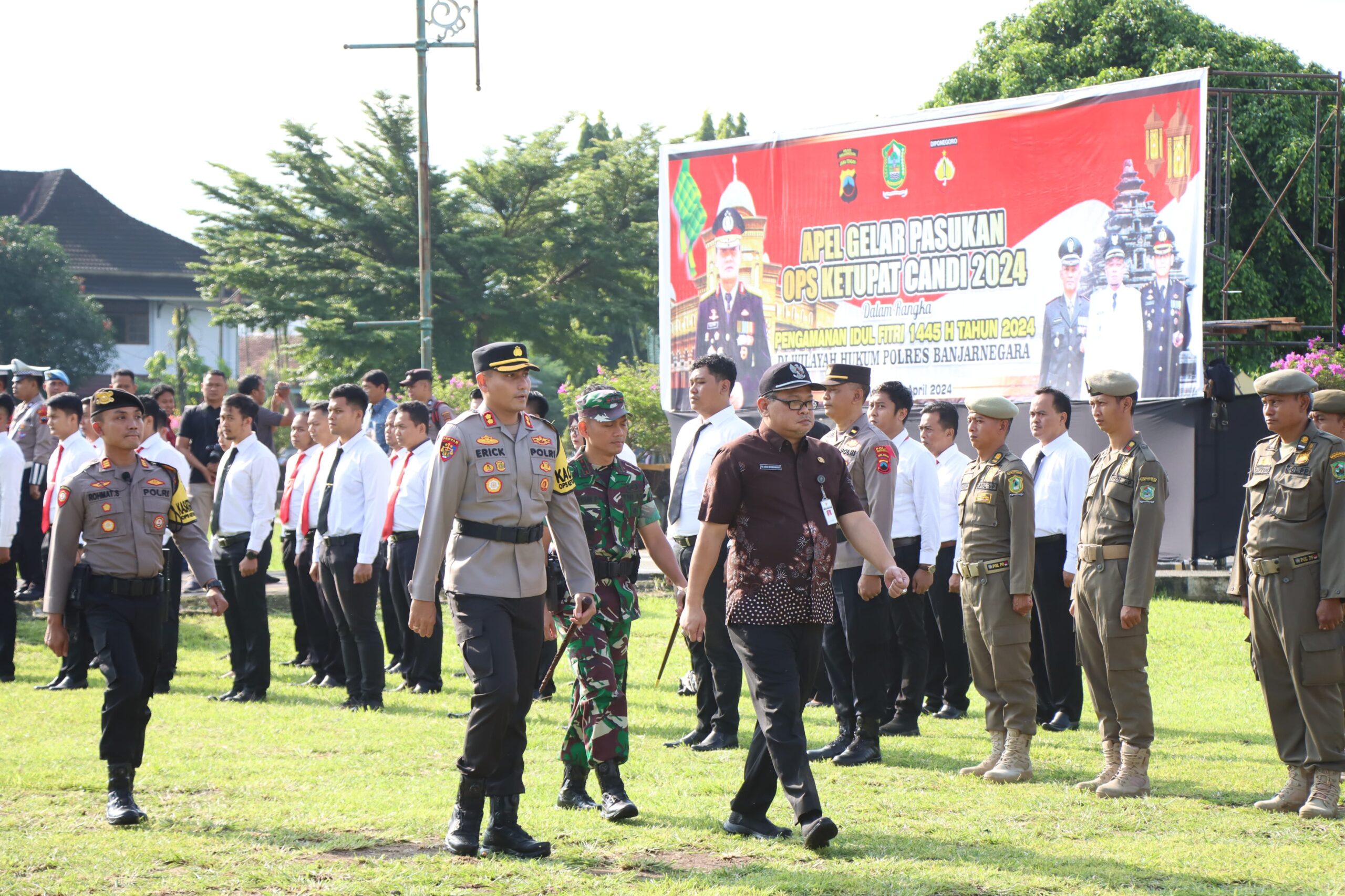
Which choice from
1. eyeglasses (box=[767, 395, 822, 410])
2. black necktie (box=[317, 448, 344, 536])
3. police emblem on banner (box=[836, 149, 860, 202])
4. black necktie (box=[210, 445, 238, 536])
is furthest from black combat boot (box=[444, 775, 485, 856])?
police emblem on banner (box=[836, 149, 860, 202])

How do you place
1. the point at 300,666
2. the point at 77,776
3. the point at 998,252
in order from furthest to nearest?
the point at 998,252
the point at 300,666
the point at 77,776

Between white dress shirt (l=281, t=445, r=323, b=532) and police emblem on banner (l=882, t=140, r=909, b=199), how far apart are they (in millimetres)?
9188

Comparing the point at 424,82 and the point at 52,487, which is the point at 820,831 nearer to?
the point at 52,487

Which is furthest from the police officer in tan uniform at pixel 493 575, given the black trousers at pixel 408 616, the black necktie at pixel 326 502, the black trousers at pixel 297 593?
the black trousers at pixel 297 593

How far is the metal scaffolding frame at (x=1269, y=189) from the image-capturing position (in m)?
20.4

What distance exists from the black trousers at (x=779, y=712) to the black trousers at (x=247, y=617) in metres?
5.58

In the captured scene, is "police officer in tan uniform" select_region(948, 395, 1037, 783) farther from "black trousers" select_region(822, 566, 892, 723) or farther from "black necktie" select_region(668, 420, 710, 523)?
"black necktie" select_region(668, 420, 710, 523)

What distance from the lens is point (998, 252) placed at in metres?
17.0

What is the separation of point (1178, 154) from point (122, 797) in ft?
42.4

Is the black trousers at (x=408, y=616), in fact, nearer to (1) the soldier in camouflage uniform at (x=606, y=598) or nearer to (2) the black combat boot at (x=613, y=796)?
(1) the soldier in camouflage uniform at (x=606, y=598)

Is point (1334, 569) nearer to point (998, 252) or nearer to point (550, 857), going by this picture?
point (550, 857)

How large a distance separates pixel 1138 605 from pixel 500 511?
127 inches

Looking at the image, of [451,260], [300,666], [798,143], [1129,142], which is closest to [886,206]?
[798,143]

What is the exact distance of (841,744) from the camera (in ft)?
26.7
